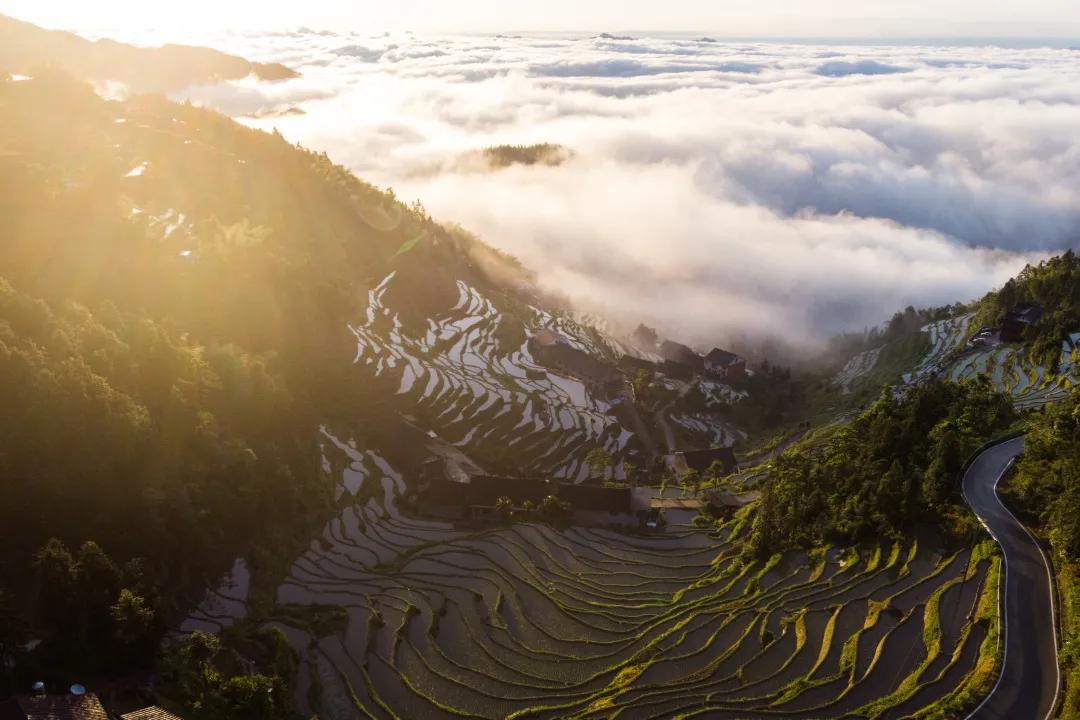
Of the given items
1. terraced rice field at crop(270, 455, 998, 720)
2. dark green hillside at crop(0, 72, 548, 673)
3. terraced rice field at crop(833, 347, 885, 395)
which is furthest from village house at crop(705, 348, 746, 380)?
terraced rice field at crop(270, 455, 998, 720)

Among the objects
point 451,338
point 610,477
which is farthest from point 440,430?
point 451,338

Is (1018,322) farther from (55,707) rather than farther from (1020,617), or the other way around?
(55,707)

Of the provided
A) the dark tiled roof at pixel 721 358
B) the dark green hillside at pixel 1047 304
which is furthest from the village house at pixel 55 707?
the dark green hillside at pixel 1047 304

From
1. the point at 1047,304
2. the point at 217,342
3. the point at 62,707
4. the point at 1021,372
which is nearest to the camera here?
the point at 62,707

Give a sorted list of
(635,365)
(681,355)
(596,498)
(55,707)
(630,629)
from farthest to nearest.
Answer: (681,355), (635,365), (596,498), (630,629), (55,707)

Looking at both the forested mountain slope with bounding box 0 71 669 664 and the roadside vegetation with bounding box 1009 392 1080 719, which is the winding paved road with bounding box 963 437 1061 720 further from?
the forested mountain slope with bounding box 0 71 669 664

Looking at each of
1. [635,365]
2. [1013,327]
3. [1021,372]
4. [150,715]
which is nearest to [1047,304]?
[1013,327]
